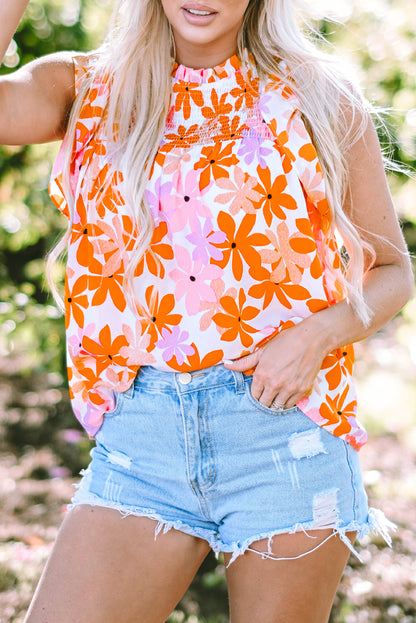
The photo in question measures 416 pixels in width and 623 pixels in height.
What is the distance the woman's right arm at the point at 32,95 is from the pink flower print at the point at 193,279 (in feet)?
1.42

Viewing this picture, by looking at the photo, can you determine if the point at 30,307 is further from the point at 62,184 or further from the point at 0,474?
the point at 62,184

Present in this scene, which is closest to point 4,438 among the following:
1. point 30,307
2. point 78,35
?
point 30,307

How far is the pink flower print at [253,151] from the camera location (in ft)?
5.63

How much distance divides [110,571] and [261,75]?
3.81ft

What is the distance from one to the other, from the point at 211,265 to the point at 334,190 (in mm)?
320

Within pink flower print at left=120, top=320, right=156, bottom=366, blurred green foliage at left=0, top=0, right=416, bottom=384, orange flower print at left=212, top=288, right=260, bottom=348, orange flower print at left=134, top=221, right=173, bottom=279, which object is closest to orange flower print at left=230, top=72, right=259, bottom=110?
orange flower print at left=134, top=221, right=173, bottom=279

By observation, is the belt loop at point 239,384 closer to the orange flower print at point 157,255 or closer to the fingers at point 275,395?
the fingers at point 275,395

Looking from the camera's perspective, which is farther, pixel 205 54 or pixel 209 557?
pixel 209 557

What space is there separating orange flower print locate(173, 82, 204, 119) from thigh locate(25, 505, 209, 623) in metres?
0.93

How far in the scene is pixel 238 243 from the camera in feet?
5.57

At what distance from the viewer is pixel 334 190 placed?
5.66 feet

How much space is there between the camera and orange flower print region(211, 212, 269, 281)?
1.69 m

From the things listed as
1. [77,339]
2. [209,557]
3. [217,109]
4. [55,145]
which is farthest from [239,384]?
[55,145]

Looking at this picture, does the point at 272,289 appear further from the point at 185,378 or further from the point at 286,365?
the point at 185,378
